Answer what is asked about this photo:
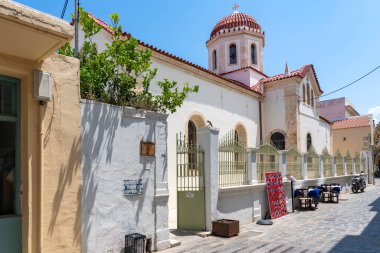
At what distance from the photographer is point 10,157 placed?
4.98 metres

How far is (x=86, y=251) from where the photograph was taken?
18.6 feet

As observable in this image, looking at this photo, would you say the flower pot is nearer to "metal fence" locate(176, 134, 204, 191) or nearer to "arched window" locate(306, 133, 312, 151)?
"metal fence" locate(176, 134, 204, 191)

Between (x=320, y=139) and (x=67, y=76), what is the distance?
70.3 ft

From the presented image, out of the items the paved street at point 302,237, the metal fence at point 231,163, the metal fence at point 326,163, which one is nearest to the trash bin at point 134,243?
the paved street at point 302,237

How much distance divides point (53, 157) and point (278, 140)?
1640 centimetres

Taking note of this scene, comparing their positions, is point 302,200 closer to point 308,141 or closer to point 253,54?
point 308,141

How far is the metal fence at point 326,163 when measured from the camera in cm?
1734

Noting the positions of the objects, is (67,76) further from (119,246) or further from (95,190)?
(119,246)

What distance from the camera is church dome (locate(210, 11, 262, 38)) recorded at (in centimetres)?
2300

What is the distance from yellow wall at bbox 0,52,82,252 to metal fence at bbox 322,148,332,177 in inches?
568

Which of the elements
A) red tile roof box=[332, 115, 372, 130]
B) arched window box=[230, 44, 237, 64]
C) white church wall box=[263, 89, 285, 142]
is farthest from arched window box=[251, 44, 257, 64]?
red tile roof box=[332, 115, 372, 130]

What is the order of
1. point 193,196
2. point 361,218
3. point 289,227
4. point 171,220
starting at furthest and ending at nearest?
1. point 361,218
2. point 171,220
3. point 289,227
4. point 193,196

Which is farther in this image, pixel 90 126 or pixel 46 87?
pixel 90 126

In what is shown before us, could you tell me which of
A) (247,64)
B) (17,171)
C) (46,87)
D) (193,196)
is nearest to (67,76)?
(46,87)
